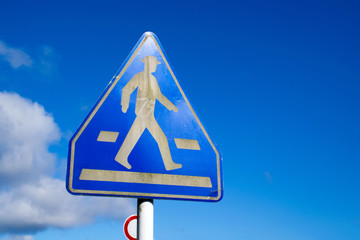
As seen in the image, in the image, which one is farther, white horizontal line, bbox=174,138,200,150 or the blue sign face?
white horizontal line, bbox=174,138,200,150

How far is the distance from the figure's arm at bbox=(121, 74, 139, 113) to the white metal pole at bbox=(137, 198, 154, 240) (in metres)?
0.46

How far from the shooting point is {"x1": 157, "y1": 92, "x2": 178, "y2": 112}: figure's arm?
1834 millimetres

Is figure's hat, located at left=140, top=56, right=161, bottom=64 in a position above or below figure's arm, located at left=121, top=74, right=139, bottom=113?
above

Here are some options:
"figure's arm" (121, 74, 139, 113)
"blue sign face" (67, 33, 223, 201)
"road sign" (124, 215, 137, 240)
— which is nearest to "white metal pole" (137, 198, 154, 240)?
"blue sign face" (67, 33, 223, 201)

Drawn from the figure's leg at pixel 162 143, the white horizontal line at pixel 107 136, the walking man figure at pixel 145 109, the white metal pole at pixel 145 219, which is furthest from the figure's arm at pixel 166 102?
the white metal pole at pixel 145 219

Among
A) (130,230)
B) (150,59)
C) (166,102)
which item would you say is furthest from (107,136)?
(130,230)

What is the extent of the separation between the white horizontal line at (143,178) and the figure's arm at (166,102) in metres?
0.36

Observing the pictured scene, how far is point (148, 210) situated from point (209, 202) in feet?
1.03

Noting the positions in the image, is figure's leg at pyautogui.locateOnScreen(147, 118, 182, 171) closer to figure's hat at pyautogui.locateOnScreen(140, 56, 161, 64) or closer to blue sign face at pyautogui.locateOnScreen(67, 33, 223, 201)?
blue sign face at pyautogui.locateOnScreen(67, 33, 223, 201)

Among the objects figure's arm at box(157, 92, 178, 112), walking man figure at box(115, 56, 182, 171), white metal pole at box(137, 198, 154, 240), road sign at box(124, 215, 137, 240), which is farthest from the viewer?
road sign at box(124, 215, 137, 240)

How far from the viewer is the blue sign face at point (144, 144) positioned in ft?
5.29

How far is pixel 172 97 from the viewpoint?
1864 mm

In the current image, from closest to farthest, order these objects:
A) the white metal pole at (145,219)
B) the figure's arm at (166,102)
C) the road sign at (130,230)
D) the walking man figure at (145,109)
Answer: the white metal pole at (145,219) → the walking man figure at (145,109) → the figure's arm at (166,102) → the road sign at (130,230)

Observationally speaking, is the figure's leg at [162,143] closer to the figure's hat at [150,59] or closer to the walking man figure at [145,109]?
the walking man figure at [145,109]
